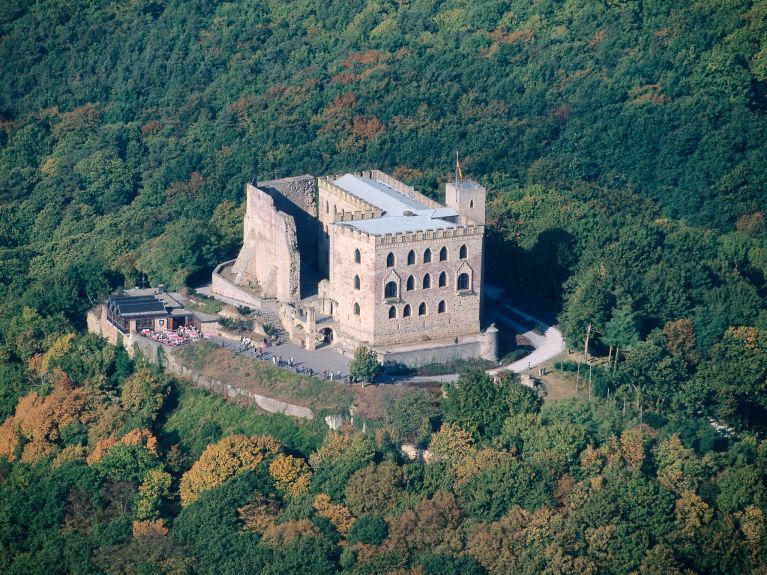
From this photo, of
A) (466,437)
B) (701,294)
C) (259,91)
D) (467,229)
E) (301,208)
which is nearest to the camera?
(466,437)

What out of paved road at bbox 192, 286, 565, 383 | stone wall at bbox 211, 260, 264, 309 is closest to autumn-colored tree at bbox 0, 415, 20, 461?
paved road at bbox 192, 286, 565, 383

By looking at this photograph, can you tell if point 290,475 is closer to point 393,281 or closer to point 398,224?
point 393,281

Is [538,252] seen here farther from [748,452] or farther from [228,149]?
[228,149]

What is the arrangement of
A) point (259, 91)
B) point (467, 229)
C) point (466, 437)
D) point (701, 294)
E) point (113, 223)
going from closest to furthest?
1. point (466, 437)
2. point (467, 229)
3. point (701, 294)
4. point (113, 223)
5. point (259, 91)

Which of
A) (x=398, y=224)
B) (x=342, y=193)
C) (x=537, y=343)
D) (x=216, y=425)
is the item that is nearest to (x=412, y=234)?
(x=398, y=224)

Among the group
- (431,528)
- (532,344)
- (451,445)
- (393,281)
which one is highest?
(393,281)

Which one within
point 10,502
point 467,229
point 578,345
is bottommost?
point 10,502

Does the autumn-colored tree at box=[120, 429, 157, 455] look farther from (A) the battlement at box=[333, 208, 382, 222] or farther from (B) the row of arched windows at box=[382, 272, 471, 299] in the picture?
(A) the battlement at box=[333, 208, 382, 222]

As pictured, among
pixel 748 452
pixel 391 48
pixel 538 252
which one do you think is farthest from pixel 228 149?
pixel 748 452
